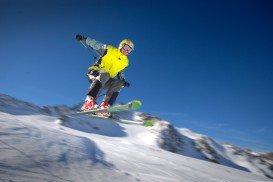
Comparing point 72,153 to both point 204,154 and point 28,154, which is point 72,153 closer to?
point 28,154

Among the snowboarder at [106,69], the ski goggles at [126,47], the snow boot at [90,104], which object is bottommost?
the snow boot at [90,104]

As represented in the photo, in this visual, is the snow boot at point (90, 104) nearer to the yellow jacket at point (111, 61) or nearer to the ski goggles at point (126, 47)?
the yellow jacket at point (111, 61)

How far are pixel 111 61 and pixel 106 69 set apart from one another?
38 centimetres

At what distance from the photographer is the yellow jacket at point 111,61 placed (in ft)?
37.2

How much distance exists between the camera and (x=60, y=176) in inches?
153

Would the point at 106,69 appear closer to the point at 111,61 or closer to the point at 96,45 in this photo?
the point at 111,61

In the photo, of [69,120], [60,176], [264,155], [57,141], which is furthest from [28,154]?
[264,155]

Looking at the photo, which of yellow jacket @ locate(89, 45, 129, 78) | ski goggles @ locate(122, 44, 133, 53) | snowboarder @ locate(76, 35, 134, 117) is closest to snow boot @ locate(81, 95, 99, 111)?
snowboarder @ locate(76, 35, 134, 117)

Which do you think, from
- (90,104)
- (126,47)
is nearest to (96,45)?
(126,47)

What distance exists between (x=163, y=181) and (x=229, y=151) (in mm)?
41577

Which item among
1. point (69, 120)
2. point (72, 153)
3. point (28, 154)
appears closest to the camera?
point (28, 154)

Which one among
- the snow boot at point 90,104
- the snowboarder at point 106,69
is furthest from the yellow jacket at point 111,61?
the snow boot at point 90,104

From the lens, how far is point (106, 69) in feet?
37.2

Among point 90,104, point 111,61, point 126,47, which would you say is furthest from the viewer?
point 126,47
